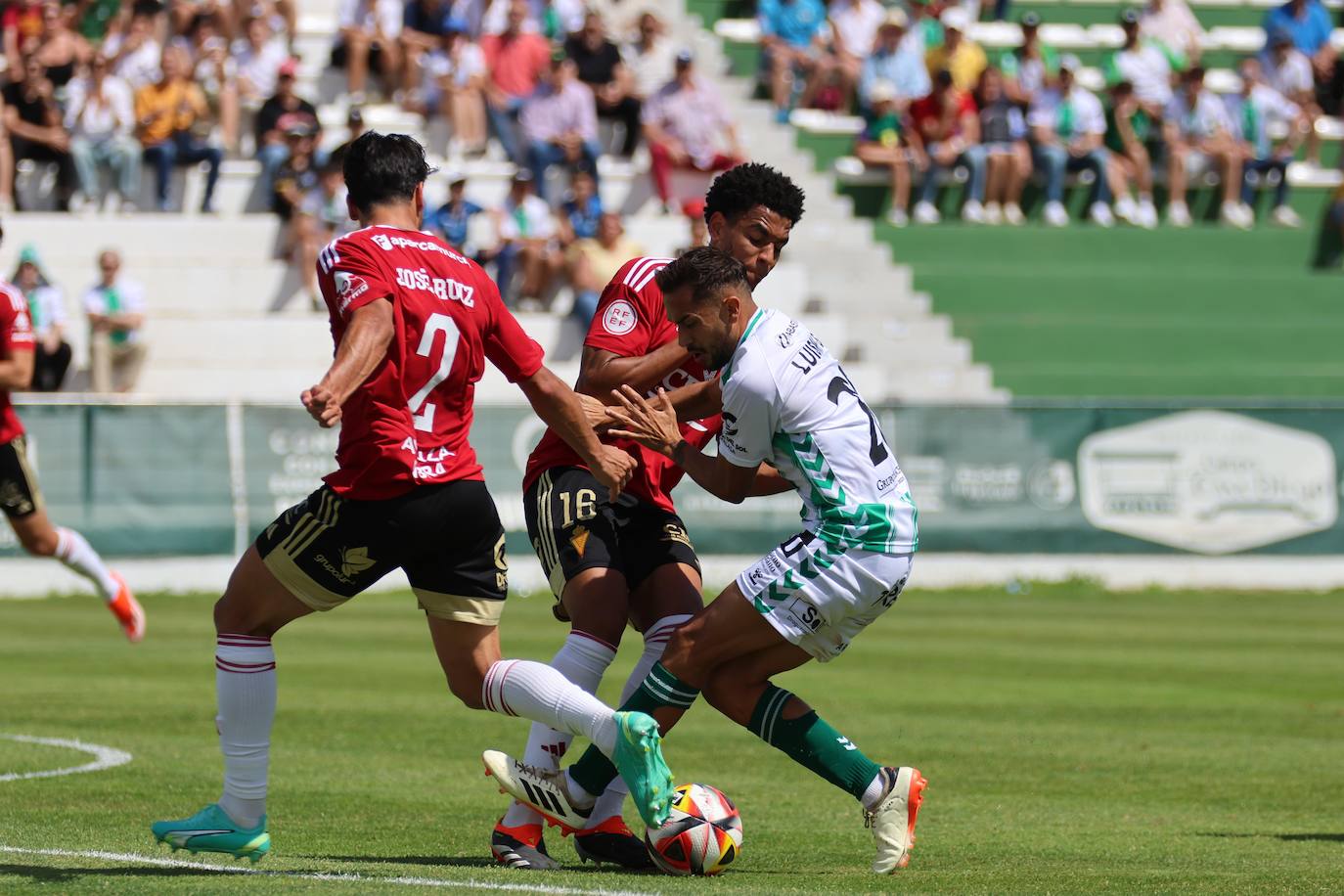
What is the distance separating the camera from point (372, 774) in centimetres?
973

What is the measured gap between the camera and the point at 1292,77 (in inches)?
1246

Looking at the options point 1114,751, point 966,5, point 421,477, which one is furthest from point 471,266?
point 966,5

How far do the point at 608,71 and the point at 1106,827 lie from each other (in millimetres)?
20464

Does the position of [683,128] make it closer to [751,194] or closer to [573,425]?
[751,194]

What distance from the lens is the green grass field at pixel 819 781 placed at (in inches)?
279

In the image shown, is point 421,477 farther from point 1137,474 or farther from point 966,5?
point 966,5

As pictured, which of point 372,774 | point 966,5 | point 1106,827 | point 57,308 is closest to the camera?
point 1106,827

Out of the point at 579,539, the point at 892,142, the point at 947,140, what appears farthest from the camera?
the point at 892,142

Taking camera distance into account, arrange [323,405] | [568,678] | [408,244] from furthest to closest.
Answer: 1. [568,678]
2. [408,244]
3. [323,405]

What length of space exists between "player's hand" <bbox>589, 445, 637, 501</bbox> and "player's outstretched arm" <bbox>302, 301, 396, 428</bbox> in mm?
854

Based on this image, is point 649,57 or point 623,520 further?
point 649,57

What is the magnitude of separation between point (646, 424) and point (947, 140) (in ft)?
73.4

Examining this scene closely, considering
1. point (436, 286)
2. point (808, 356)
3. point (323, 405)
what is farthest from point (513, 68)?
point (323, 405)

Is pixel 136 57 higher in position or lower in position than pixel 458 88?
higher
